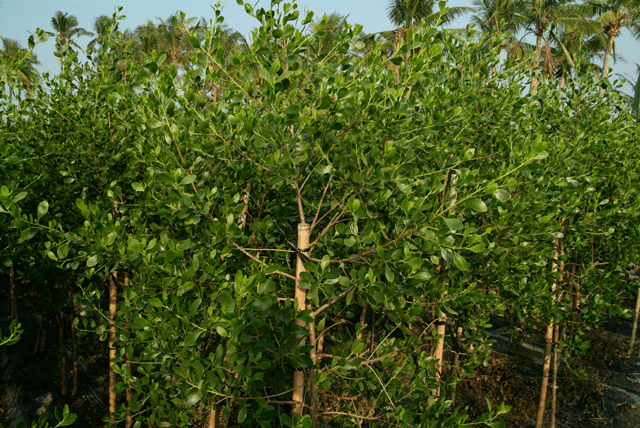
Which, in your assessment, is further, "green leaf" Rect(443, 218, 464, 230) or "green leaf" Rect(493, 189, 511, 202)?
"green leaf" Rect(493, 189, 511, 202)

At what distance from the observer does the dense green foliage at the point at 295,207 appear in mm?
2295

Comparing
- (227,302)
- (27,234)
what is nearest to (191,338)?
(227,302)

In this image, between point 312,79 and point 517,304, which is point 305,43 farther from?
point 517,304

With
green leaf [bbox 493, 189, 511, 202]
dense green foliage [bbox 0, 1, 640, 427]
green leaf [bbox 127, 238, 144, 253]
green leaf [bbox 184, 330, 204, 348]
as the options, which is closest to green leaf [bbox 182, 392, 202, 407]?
dense green foliage [bbox 0, 1, 640, 427]

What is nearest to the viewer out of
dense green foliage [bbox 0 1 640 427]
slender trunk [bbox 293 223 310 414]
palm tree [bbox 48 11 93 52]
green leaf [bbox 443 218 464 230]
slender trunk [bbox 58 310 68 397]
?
green leaf [bbox 443 218 464 230]

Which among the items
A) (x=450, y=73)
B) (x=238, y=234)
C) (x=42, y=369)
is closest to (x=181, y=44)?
(x=42, y=369)

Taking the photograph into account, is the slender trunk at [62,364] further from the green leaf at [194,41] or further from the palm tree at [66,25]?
the palm tree at [66,25]

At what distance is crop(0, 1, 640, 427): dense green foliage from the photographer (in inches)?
90.4

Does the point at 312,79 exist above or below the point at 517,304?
above

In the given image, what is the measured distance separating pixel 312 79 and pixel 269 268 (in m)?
1.47

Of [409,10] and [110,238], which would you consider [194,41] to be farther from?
[409,10]

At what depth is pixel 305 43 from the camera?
8.95ft

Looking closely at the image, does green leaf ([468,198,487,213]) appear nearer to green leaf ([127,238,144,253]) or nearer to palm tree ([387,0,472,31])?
green leaf ([127,238,144,253])

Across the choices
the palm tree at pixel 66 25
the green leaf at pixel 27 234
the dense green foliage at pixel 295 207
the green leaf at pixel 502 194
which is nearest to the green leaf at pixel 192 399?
the dense green foliage at pixel 295 207
